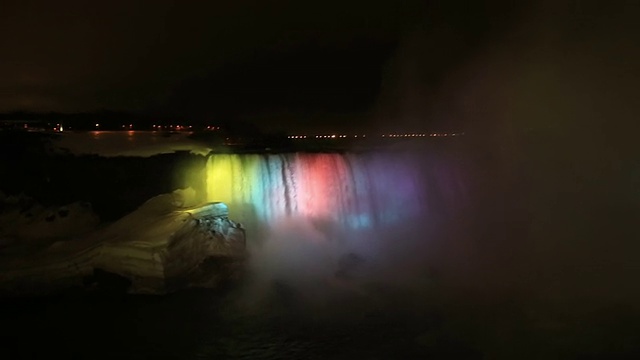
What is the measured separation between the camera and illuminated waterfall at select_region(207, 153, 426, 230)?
43.8 feet

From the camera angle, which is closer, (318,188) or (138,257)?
(138,257)

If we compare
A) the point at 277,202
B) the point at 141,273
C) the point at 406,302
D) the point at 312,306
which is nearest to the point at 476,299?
the point at 406,302

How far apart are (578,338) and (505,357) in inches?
52.1

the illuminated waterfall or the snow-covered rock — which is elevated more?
the illuminated waterfall

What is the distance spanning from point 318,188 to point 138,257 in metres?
4.64

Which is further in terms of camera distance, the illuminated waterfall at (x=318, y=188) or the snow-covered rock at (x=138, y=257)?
the illuminated waterfall at (x=318, y=188)

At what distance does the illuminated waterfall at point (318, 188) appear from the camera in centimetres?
1334

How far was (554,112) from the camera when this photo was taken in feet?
53.3

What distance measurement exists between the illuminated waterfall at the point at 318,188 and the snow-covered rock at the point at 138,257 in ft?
6.00

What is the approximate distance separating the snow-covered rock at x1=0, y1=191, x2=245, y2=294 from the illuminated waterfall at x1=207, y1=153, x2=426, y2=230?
1830 mm

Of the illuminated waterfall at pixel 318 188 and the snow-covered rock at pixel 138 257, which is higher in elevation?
the illuminated waterfall at pixel 318 188

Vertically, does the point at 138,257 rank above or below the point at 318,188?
below

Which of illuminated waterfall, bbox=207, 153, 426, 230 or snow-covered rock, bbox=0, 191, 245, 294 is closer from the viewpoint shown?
snow-covered rock, bbox=0, 191, 245, 294

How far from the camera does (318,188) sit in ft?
46.1
